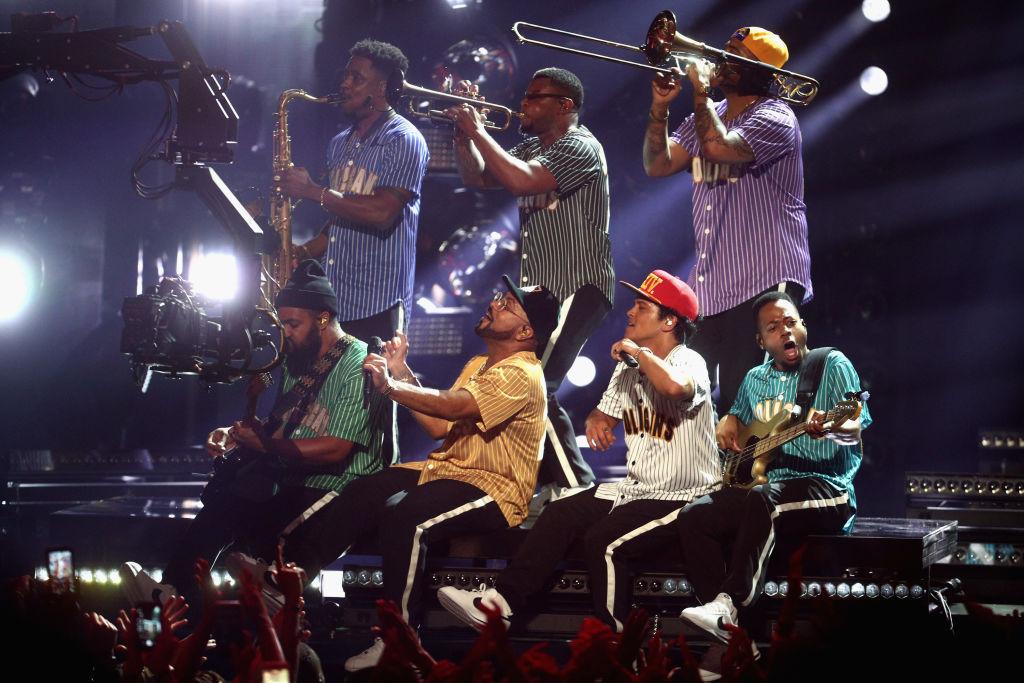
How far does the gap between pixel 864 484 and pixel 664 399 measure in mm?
3049

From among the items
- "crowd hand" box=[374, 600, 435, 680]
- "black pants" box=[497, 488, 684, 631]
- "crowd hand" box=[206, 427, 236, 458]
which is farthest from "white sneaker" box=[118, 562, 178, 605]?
"crowd hand" box=[374, 600, 435, 680]

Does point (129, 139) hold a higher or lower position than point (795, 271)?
higher

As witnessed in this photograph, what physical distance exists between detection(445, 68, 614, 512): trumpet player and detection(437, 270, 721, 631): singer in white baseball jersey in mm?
333

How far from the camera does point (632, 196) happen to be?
26.6 ft

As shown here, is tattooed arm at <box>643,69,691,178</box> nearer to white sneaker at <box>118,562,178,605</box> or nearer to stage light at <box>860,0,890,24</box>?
white sneaker at <box>118,562,178,605</box>

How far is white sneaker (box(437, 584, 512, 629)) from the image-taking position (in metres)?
4.14

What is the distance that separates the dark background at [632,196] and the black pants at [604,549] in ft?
10.0

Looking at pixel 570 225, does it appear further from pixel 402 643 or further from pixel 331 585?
pixel 402 643

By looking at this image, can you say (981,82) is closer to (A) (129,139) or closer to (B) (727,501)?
(B) (727,501)

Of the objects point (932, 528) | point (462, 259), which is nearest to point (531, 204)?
point (932, 528)

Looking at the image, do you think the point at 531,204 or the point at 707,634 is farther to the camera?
the point at 531,204

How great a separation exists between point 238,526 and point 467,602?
3.71ft

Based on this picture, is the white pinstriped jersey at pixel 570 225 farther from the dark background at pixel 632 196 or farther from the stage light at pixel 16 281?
the stage light at pixel 16 281

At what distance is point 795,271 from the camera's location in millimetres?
4824
